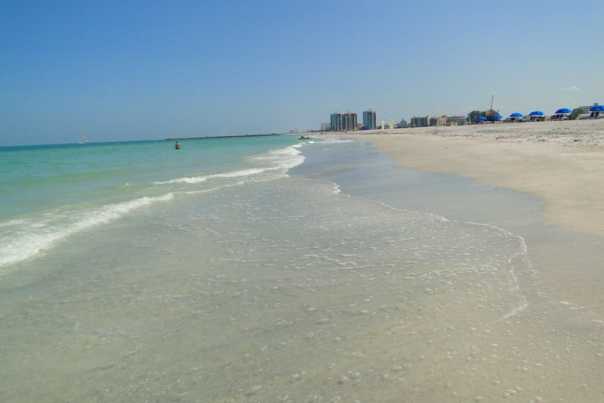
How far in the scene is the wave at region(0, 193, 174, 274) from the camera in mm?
6008

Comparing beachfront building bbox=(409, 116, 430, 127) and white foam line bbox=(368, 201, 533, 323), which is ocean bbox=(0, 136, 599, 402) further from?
beachfront building bbox=(409, 116, 430, 127)

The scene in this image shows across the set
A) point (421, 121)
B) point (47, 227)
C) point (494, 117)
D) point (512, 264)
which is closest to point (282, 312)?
point (512, 264)

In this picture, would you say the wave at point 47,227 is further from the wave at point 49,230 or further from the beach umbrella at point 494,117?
the beach umbrella at point 494,117

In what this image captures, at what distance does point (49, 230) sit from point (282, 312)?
629cm

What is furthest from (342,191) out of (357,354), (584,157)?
(584,157)

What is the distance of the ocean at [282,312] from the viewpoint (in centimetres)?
254

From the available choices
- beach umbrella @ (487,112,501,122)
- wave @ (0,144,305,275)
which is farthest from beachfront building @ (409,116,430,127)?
wave @ (0,144,305,275)

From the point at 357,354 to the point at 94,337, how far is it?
7.92ft

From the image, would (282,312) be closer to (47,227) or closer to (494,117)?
(47,227)

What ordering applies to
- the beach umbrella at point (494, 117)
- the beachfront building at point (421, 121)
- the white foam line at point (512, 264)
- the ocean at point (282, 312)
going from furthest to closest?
1. the beachfront building at point (421, 121)
2. the beach umbrella at point (494, 117)
3. the white foam line at point (512, 264)
4. the ocean at point (282, 312)

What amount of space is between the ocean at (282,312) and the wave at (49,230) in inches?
2.6

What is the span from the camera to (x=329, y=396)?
7.85 feet

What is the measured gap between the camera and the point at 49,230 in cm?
739

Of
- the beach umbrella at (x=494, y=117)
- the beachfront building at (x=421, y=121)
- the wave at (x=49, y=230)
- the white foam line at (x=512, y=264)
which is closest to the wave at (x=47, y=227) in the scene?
the wave at (x=49, y=230)
